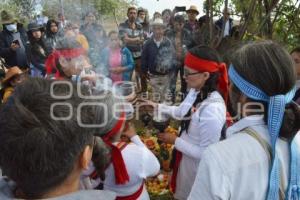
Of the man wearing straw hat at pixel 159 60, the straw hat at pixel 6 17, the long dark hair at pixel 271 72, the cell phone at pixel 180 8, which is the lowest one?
the man wearing straw hat at pixel 159 60

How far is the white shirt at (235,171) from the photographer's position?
1.35 m

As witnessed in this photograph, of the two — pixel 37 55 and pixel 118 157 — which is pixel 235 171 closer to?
pixel 118 157

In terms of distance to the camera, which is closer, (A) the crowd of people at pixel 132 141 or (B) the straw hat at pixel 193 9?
(A) the crowd of people at pixel 132 141

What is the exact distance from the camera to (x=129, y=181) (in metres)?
2.20

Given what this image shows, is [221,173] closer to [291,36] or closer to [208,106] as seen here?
[208,106]

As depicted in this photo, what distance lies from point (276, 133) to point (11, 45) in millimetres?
7223

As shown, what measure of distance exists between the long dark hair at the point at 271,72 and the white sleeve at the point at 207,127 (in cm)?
98

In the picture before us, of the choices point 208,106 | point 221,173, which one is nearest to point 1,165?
point 221,173

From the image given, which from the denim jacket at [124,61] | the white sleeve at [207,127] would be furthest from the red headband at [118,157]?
the denim jacket at [124,61]

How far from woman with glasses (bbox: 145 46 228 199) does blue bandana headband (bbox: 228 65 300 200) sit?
1.00 meters

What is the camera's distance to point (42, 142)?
1.09m

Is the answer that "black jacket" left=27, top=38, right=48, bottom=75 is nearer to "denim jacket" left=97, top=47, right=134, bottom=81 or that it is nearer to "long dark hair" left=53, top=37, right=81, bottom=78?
"denim jacket" left=97, top=47, right=134, bottom=81

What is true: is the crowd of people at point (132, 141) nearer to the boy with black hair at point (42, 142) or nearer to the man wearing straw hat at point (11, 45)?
the boy with black hair at point (42, 142)

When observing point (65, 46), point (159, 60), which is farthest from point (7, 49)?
point (65, 46)
